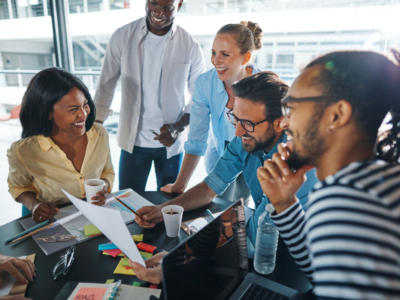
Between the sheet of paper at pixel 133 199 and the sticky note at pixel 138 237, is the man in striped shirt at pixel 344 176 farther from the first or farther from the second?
the sheet of paper at pixel 133 199

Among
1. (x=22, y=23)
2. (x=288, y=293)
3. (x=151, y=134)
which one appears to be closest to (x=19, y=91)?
(x=22, y=23)

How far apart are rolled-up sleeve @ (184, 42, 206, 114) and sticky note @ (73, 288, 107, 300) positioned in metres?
1.55

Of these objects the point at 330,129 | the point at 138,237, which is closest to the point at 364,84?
the point at 330,129

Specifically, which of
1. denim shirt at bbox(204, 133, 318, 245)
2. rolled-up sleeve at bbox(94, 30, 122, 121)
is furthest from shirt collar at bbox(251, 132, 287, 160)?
rolled-up sleeve at bbox(94, 30, 122, 121)

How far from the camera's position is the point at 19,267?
3.02 ft

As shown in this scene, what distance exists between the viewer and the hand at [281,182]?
3.20 ft

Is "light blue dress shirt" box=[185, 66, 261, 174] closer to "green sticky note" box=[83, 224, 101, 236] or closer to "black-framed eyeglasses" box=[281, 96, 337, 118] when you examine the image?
"green sticky note" box=[83, 224, 101, 236]

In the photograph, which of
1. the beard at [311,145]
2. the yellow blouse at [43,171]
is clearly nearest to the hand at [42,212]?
the yellow blouse at [43,171]

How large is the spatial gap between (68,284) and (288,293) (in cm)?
67

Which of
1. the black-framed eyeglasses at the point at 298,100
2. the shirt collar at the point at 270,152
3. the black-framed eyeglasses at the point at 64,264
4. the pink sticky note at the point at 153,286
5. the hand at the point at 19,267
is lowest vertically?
the pink sticky note at the point at 153,286

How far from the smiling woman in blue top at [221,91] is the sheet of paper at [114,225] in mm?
808

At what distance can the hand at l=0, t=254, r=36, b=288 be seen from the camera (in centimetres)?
89

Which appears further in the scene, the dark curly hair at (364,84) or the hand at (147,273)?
the hand at (147,273)

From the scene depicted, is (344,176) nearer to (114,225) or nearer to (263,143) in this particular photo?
(114,225)
